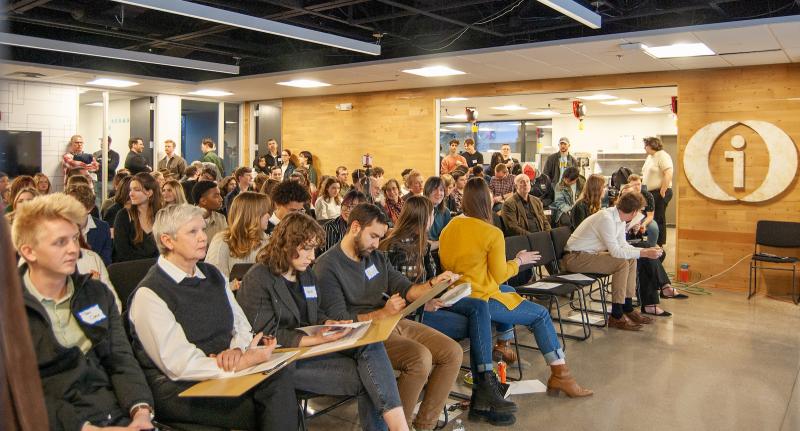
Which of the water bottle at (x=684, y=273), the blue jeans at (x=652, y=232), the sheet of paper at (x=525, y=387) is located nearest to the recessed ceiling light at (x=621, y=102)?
the blue jeans at (x=652, y=232)

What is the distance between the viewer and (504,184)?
9.09 meters

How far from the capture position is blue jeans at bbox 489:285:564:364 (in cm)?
421

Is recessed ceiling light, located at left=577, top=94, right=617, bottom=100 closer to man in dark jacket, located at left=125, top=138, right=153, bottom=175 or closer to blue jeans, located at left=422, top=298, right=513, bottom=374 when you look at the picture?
man in dark jacket, located at left=125, top=138, right=153, bottom=175

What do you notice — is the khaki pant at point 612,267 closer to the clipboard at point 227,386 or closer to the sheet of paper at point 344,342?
the sheet of paper at point 344,342

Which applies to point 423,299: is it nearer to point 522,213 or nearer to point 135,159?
point 522,213

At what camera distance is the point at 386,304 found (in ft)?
10.8

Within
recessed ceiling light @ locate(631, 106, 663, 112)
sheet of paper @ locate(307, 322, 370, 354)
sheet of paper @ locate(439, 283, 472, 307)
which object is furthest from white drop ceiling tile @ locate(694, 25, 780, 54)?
recessed ceiling light @ locate(631, 106, 663, 112)

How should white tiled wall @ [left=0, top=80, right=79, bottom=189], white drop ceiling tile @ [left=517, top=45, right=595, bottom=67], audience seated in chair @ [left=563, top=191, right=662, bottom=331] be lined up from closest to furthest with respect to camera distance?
audience seated in chair @ [left=563, top=191, right=662, bottom=331] → white drop ceiling tile @ [left=517, top=45, right=595, bottom=67] → white tiled wall @ [left=0, top=80, right=79, bottom=189]

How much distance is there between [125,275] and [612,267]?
4.17m

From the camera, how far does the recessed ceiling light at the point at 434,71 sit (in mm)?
8979

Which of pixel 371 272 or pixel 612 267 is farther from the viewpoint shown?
pixel 612 267

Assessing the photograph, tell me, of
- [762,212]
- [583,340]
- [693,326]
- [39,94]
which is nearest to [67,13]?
[39,94]

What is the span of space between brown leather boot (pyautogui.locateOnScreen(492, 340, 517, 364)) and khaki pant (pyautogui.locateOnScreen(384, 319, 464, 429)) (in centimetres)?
133

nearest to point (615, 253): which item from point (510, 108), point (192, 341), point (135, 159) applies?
point (192, 341)
